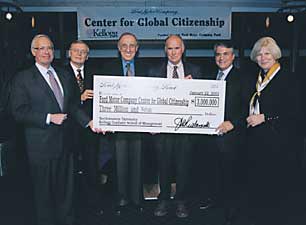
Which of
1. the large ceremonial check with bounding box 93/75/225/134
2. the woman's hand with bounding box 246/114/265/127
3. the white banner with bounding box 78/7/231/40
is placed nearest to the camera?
the woman's hand with bounding box 246/114/265/127

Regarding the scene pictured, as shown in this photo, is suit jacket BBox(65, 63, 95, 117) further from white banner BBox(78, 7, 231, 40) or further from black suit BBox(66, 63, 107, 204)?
white banner BBox(78, 7, 231, 40)

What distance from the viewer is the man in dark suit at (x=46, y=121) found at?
2848 mm

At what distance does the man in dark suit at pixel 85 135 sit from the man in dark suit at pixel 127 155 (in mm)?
187

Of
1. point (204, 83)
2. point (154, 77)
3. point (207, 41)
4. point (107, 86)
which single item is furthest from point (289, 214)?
point (207, 41)

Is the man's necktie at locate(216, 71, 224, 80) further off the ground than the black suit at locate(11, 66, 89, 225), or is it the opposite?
the man's necktie at locate(216, 71, 224, 80)

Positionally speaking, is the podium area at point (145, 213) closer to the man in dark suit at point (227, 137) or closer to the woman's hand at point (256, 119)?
the man in dark suit at point (227, 137)

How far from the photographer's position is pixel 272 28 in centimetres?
837

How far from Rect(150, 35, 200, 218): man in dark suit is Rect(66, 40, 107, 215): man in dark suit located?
544mm

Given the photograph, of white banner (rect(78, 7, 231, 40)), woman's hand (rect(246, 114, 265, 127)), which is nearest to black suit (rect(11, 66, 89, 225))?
woman's hand (rect(246, 114, 265, 127))

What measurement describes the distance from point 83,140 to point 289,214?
1887 millimetres

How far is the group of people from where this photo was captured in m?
2.91

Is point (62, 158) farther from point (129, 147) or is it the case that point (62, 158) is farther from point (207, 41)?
point (207, 41)

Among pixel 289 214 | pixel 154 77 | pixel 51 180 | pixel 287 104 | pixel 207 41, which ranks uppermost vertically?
pixel 207 41

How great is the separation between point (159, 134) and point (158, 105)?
28 centimetres
